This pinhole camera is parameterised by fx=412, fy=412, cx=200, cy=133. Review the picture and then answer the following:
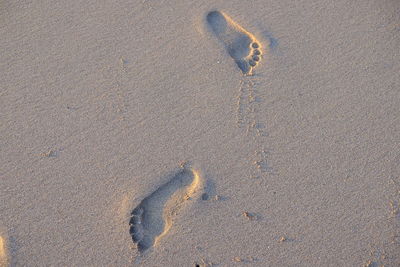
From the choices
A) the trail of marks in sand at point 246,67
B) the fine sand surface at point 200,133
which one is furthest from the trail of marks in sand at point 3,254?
the trail of marks in sand at point 246,67

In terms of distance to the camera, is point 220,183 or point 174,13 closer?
point 220,183

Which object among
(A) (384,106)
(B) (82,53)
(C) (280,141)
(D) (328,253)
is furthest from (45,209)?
(A) (384,106)

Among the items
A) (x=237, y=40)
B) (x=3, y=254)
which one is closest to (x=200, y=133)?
(x=237, y=40)

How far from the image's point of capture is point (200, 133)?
243cm

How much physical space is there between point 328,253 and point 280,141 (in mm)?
667

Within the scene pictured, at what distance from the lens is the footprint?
2268 mm

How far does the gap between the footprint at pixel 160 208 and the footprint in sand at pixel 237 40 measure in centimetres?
77

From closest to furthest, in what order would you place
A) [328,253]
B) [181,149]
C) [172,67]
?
[328,253] → [181,149] → [172,67]

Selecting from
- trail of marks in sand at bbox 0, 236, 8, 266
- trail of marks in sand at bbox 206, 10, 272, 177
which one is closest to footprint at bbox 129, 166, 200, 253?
trail of marks in sand at bbox 206, 10, 272, 177

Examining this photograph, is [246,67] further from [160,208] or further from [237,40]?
[160,208]

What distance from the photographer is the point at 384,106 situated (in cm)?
247

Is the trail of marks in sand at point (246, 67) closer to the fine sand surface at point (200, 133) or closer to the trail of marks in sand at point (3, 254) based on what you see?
the fine sand surface at point (200, 133)

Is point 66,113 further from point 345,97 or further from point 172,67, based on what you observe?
point 345,97

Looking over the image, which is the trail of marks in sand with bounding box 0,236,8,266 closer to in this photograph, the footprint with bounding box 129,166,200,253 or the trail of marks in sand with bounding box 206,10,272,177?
the footprint with bounding box 129,166,200,253
